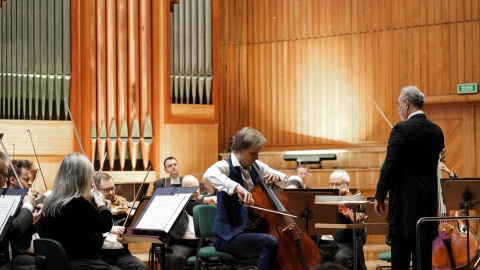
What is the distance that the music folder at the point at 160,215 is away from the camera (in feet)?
16.7

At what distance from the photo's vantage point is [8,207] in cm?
489

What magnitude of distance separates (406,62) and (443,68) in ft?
1.46

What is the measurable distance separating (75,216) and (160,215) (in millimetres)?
707

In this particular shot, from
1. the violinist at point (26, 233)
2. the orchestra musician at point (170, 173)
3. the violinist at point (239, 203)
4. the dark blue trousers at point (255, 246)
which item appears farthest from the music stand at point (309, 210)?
the orchestra musician at point (170, 173)

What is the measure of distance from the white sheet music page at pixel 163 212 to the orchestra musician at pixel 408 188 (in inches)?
47.9

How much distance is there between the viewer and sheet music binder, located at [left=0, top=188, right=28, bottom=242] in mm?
4812

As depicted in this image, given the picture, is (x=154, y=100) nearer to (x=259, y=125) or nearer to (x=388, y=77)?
(x=259, y=125)

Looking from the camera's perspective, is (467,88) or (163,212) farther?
(467,88)

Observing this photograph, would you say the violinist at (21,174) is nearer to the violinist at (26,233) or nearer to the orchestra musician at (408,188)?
the violinist at (26,233)

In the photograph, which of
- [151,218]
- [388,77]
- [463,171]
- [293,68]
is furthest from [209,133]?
Result: [151,218]

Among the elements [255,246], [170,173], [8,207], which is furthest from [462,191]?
[170,173]

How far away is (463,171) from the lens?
9484 millimetres

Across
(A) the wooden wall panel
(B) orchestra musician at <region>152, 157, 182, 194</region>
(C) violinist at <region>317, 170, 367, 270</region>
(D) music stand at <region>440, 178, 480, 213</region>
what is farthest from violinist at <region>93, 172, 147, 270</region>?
(A) the wooden wall panel

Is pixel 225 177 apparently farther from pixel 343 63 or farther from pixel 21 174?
pixel 343 63
